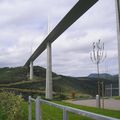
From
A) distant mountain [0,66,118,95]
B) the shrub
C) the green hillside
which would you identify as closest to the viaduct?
the shrub

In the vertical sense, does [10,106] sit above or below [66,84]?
below

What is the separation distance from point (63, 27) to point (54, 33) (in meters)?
3.63

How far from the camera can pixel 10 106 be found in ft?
51.0

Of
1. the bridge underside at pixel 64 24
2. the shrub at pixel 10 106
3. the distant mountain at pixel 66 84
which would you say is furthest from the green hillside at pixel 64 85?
the shrub at pixel 10 106

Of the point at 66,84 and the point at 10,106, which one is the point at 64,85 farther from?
the point at 10,106

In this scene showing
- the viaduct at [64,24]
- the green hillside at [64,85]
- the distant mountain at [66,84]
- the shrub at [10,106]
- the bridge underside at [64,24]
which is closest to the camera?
the shrub at [10,106]

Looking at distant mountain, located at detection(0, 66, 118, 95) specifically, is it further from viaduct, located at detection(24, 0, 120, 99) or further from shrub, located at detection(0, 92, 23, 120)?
shrub, located at detection(0, 92, 23, 120)

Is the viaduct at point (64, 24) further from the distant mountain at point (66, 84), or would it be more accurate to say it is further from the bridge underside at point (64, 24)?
the distant mountain at point (66, 84)

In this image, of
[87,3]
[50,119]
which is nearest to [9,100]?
[50,119]

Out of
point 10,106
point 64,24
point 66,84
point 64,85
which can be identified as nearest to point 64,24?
point 64,24

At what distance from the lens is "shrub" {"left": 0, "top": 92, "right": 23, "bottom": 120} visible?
14.5m

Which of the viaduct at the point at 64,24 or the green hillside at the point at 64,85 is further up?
the viaduct at the point at 64,24

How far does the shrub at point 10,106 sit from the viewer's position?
1451 centimetres

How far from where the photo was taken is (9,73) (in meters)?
103
